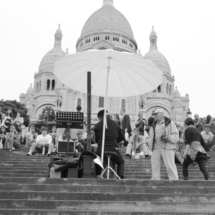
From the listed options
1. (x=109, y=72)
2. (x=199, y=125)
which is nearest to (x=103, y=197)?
(x=109, y=72)

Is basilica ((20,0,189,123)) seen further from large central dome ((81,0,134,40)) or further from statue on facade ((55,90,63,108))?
statue on facade ((55,90,63,108))

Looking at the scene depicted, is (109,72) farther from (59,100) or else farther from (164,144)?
(59,100)

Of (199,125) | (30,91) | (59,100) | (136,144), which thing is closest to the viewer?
(136,144)

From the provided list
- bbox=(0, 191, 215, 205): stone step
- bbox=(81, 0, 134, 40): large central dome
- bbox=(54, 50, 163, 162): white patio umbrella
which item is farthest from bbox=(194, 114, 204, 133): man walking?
bbox=(81, 0, 134, 40): large central dome

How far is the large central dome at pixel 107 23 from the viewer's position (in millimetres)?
65062

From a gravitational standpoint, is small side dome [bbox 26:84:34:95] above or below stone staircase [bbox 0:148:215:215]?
above

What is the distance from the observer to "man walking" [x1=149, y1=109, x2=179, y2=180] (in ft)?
24.0

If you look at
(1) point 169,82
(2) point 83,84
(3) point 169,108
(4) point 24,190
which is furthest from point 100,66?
(1) point 169,82

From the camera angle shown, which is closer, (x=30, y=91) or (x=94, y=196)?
(x=94, y=196)

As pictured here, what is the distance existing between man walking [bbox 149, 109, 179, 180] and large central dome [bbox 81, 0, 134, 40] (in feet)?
192

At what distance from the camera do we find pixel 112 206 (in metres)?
5.20

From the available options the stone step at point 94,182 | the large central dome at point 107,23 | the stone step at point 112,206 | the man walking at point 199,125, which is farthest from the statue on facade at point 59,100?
the stone step at point 112,206

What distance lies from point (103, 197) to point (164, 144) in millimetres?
2598

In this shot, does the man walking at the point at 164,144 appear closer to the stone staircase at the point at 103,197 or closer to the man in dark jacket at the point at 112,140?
the man in dark jacket at the point at 112,140
